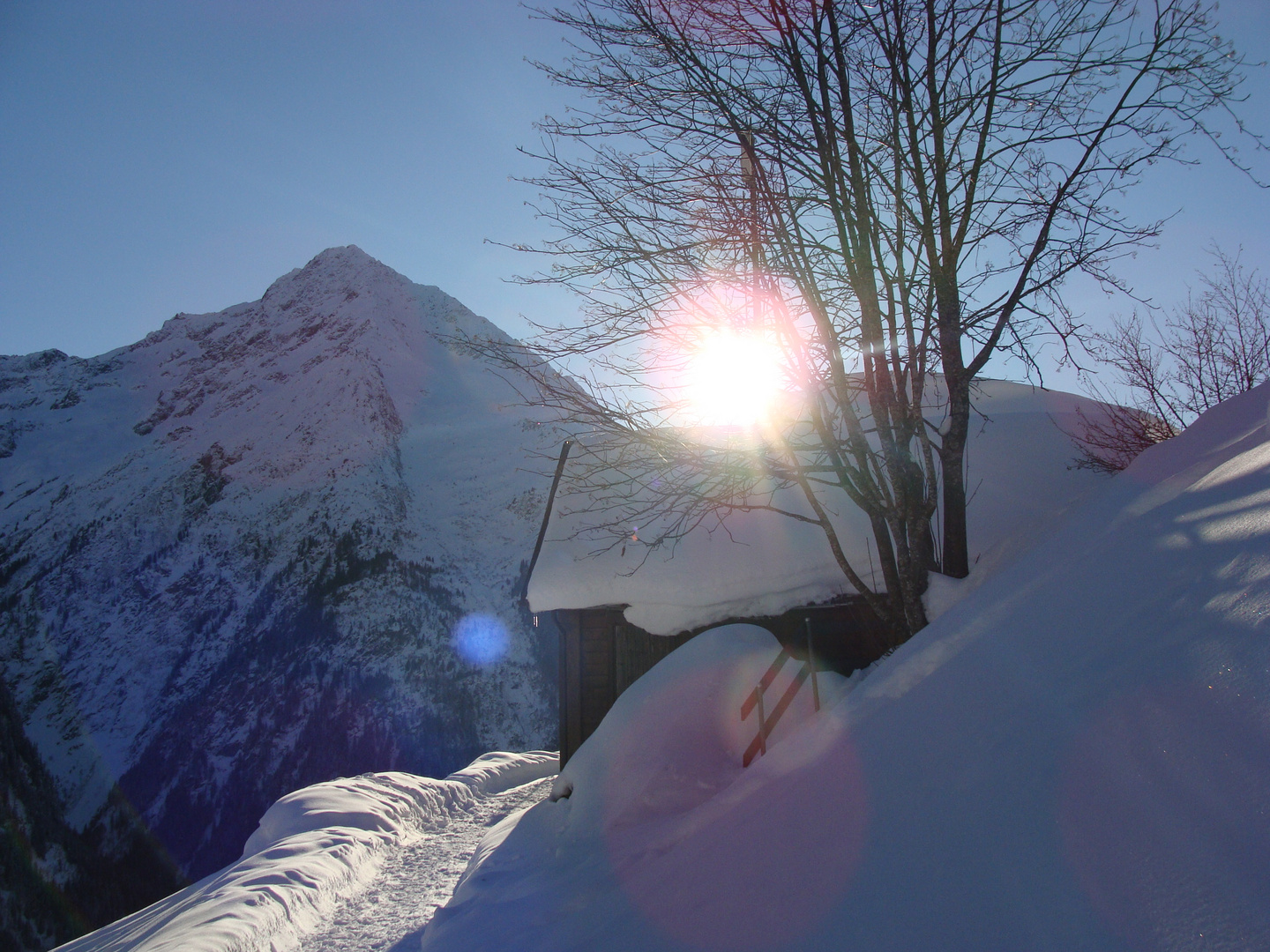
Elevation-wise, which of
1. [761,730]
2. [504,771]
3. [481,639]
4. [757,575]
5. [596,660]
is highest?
[481,639]

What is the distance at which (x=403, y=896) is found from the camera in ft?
21.2

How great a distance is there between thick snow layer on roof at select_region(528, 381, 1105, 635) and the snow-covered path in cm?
341

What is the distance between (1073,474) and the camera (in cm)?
931

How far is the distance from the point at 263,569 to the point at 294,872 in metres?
45.6

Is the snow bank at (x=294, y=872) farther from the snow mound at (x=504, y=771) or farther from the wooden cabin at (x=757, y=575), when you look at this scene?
the wooden cabin at (x=757, y=575)

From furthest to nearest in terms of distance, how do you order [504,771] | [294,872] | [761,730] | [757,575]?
[504,771], [757,575], [294,872], [761,730]

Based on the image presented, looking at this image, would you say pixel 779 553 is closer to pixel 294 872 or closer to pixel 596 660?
pixel 596 660

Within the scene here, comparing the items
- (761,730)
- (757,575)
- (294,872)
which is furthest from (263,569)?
(761,730)

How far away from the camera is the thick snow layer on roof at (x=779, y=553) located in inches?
318

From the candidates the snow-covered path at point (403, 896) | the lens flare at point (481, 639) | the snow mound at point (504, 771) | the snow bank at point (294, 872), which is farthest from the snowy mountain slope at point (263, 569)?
the snow-covered path at point (403, 896)

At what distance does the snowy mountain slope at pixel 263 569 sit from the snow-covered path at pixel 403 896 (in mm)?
14117

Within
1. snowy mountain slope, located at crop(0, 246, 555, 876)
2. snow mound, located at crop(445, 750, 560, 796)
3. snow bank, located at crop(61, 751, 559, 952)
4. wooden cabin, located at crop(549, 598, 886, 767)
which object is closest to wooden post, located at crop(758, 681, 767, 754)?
wooden cabin, located at crop(549, 598, 886, 767)

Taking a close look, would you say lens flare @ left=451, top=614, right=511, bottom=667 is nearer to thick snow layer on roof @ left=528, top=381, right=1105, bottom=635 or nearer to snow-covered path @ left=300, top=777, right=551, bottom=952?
snow-covered path @ left=300, top=777, right=551, bottom=952

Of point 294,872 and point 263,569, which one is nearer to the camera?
point 294,872
